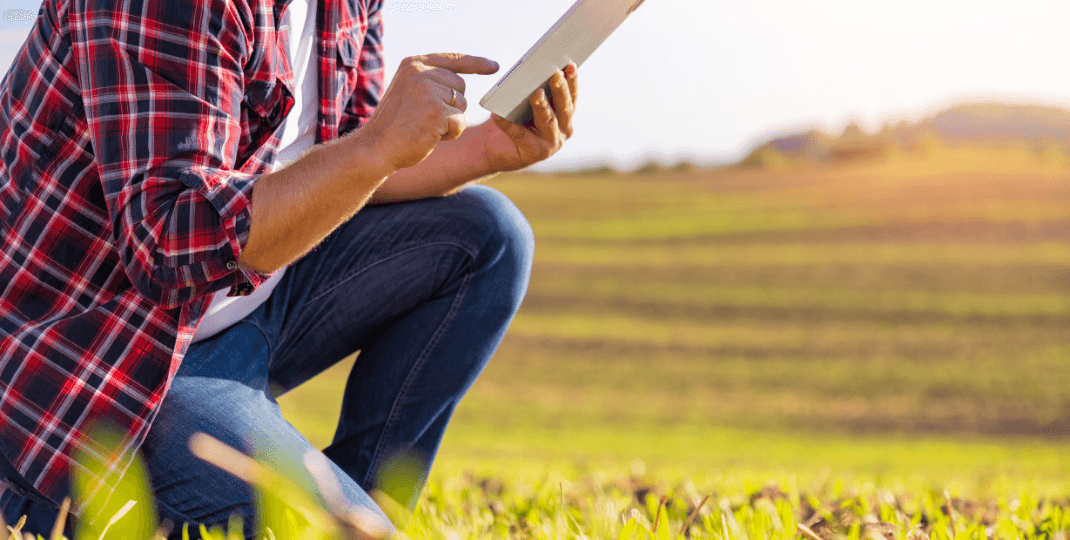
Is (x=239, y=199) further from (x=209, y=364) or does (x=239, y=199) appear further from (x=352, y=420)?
(x=352, y=420)

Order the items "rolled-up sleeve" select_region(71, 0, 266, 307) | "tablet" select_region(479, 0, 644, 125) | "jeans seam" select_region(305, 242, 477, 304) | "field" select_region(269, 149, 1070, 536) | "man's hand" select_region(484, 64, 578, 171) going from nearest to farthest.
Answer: "rolled-up sleeve" select_region(71, 0, 266, 307) → "tablet" select_region(479, 0, 644, 125) → "man's hand" select_region(484, 64, 578, 171) → "jeans seam" select_region(305, 242, 477, 304) → "field" select_region(269, 149, 1070, 536)

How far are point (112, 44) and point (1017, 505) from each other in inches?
80.5

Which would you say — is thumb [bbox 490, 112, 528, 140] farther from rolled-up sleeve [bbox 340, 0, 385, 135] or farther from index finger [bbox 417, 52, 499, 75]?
rolled-up sleeve [bbox 340, 0, 385, 135]

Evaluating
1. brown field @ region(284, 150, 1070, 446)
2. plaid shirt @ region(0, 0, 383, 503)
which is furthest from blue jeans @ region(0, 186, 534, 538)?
brown field @ region(284, 150, 1070, 446)

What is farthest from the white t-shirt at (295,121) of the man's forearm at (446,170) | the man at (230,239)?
the man's forearm at (446,170)

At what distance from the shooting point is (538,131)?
1631 mm

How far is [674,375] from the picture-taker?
11758mm

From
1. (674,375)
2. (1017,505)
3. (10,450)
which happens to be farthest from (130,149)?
(674,375)

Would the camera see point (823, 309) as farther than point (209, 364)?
Yes

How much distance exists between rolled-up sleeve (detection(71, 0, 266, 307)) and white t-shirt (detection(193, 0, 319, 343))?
25 centimetres

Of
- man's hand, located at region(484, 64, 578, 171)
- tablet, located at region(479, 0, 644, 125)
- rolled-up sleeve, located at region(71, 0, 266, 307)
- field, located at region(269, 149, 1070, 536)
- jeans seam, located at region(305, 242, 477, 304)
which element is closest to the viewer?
rolled-up sleeve, located at region(71, 0, 266, 307)

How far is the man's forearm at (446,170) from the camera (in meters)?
1.78

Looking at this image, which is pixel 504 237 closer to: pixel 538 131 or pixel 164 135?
pixel 538 131

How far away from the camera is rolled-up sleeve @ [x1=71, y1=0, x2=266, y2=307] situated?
3.84 ft
